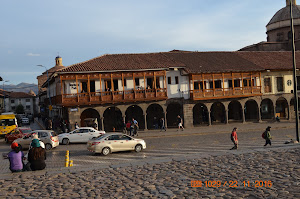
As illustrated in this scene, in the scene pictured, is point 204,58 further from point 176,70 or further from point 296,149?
point 296,149

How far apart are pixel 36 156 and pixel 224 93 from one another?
93.1 ft

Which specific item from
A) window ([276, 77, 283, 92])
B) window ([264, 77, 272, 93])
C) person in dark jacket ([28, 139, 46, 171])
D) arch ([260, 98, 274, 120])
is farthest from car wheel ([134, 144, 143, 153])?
window ([276, 77, 283, 92])

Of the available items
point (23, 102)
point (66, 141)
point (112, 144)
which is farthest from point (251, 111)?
point (23, 102)

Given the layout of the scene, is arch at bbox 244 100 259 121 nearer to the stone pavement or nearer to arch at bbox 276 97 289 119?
arch at bbox 276 97 289 119

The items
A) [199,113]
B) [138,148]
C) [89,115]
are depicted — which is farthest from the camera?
[199,113]

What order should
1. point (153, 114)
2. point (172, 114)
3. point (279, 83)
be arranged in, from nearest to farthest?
point (153, 114) < point (172, 114) < point (279, 83)

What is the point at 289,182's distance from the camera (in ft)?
32.8

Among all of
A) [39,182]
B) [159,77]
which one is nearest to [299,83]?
[159,77]

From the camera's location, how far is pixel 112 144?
19.2 m

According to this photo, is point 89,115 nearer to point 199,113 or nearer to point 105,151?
point 199,113

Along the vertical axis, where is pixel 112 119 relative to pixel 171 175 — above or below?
above

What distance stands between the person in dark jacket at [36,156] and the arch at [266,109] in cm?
3542

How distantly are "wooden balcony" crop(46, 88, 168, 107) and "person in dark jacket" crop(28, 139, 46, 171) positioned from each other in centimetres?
1973

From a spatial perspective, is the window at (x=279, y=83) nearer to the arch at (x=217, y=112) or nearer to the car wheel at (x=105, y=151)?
the arch at (x=217, y=112)
